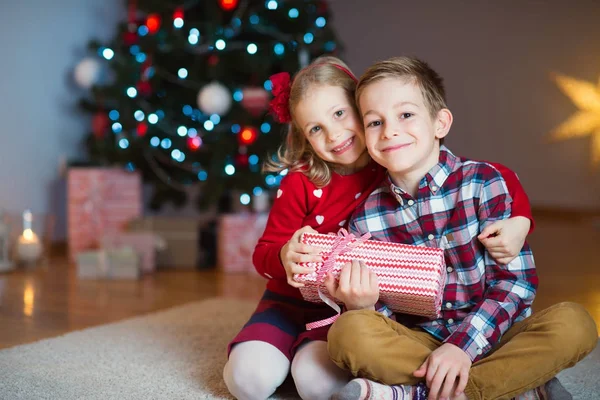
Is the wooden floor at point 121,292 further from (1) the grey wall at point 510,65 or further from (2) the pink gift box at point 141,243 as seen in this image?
(1) the grey wall at point 510,65

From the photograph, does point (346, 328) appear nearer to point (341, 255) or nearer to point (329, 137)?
point (341, 255)

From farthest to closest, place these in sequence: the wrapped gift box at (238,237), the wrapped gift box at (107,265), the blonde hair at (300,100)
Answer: the wrapped gift box at (238,237) → the wrapped gift box at (107,265) → the blonde hair at (300,100)

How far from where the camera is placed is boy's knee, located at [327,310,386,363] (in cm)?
112

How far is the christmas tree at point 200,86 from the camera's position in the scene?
306 cm

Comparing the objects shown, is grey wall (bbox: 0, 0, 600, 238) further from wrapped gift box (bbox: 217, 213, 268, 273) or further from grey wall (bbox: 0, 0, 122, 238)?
wrapped gift box (bbox: 217, 213, 268, 273)

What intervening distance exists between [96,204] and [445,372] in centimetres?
254

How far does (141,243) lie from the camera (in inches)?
118

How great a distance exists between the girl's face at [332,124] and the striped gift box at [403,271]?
226mm

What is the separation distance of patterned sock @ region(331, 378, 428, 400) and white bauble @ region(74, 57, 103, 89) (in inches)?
105

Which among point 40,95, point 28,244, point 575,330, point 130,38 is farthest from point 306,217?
point 40,95

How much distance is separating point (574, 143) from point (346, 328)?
4307mm

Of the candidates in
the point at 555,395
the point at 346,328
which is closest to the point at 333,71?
the point at 346,328

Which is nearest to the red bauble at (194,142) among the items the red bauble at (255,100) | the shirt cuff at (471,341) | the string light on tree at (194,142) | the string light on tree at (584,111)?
the string light on tree at (194,142)

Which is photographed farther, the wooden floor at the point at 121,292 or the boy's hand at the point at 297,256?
the wooden floor at the point at 121,292
